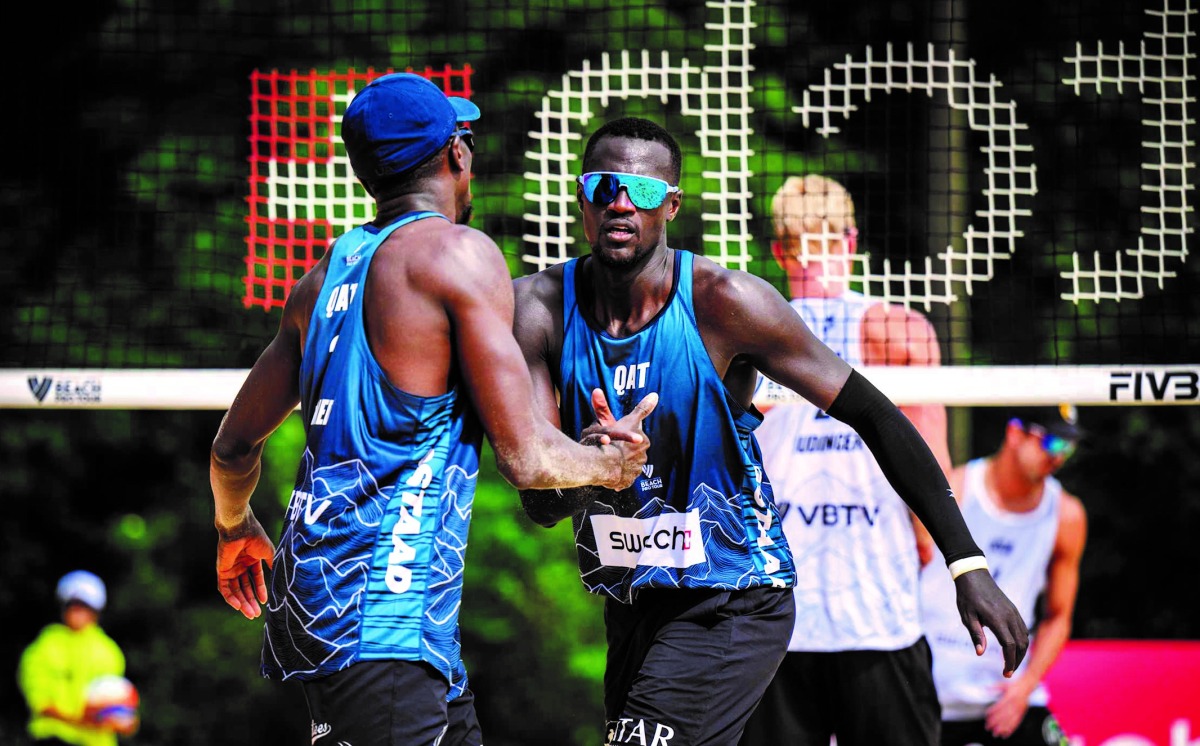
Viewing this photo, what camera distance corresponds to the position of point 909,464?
14.5 ft

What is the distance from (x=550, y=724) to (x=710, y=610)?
277 inches

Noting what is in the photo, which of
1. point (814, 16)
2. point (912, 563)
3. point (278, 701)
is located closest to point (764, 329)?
point (912, 563)

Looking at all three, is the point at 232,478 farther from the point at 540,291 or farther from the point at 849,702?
the point at 849,702

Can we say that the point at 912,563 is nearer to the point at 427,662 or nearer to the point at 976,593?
the point at 976,593

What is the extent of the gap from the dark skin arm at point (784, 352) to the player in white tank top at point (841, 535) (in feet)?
5.06

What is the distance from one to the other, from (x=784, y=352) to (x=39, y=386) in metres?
3.59

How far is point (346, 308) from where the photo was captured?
375 centimetres

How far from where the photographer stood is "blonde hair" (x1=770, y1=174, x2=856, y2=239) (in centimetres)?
664

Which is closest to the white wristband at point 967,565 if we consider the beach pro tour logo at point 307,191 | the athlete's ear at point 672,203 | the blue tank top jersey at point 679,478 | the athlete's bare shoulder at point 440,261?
the blue tank top jersey at point 679,478

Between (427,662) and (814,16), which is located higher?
(814,16)

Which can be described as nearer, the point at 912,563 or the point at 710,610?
the point at 710,610

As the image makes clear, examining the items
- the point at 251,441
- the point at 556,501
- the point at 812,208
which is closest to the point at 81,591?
the point at 812,208

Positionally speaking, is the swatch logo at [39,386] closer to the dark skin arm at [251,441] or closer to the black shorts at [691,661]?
the dark skin arm at [251,441]

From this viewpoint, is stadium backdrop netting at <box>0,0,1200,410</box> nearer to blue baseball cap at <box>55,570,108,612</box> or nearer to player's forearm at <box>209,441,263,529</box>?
blue baseball cap at <box>55,570,108,612</box>
